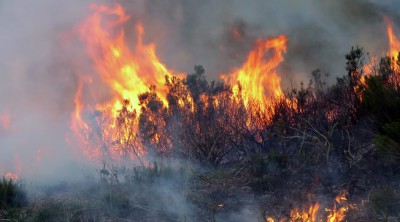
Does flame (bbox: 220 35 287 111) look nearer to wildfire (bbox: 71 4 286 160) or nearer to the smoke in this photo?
wildfire (bbox: 71 4 286 160)

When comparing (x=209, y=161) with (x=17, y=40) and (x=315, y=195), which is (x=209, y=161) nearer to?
(x=315, y=195)

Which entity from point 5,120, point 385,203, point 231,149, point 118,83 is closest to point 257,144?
point 231,149

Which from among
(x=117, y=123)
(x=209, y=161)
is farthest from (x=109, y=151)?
(x=209, y=161)

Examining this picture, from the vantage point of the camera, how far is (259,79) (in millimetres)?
9461

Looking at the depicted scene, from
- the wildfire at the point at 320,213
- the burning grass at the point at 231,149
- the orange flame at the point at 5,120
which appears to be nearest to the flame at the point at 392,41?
the burning grass at the point at 231,149

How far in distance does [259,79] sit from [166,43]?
5.66 metres

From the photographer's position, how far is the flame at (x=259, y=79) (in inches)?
308

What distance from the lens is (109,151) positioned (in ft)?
25.7

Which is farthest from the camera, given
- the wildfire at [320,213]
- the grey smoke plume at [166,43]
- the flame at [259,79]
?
the grey smoke plume at [166,43]

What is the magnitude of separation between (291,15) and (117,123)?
39.0 ft

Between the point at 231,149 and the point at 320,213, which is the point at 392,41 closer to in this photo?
the point at 231,149

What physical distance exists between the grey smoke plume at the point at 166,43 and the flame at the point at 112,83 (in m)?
0.37

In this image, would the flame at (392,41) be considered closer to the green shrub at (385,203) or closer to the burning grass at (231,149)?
the burning grass at (231,149)

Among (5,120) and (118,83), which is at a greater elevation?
(118,83)
